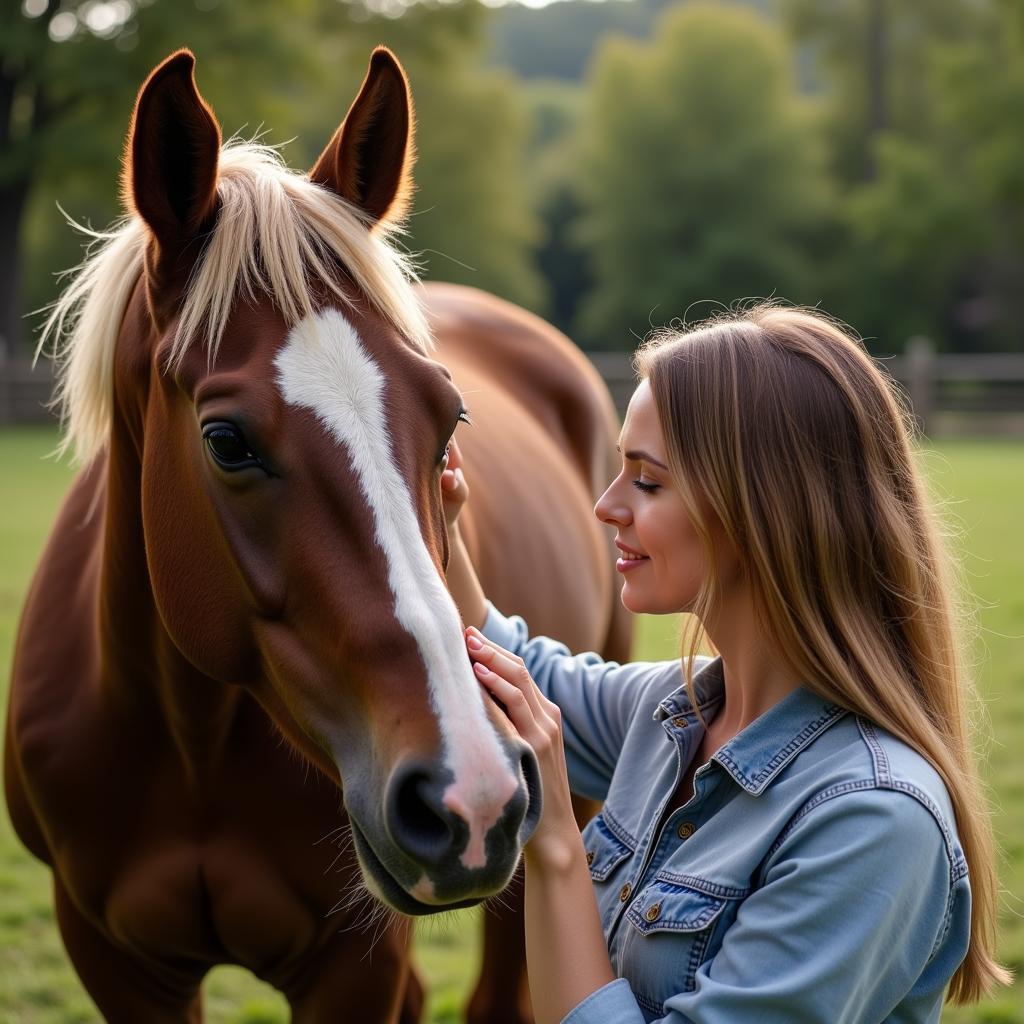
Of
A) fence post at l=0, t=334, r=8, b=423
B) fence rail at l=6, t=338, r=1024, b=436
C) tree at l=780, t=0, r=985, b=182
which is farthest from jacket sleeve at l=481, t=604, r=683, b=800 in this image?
tree at l=780, t=0, r=985, b=182

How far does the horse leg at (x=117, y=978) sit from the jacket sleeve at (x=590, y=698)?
0.88 metres

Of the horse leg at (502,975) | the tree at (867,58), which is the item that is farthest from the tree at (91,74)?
the horse leg at (502,975)

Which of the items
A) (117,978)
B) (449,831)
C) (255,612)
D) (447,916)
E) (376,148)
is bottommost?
(117,978)

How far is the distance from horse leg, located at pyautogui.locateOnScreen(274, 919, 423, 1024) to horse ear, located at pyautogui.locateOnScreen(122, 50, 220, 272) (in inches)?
51.6

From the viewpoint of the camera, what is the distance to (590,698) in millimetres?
2268

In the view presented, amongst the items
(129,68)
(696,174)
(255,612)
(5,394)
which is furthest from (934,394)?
(255,612)

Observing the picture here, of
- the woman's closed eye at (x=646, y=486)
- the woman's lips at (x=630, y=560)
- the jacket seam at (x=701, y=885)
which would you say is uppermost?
the woman's closed eye at (x=646, y=486)

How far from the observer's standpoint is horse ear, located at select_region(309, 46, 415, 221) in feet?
6.77

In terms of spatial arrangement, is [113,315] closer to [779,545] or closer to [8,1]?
[779,545]

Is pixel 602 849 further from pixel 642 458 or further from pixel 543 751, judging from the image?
pixel 642 458

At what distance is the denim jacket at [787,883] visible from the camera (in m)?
1.52

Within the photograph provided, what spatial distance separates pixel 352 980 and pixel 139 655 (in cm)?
74

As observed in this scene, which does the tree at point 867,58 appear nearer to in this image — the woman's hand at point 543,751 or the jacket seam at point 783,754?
the jacket seam at point 783,754

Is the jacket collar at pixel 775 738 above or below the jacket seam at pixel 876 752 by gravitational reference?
below
